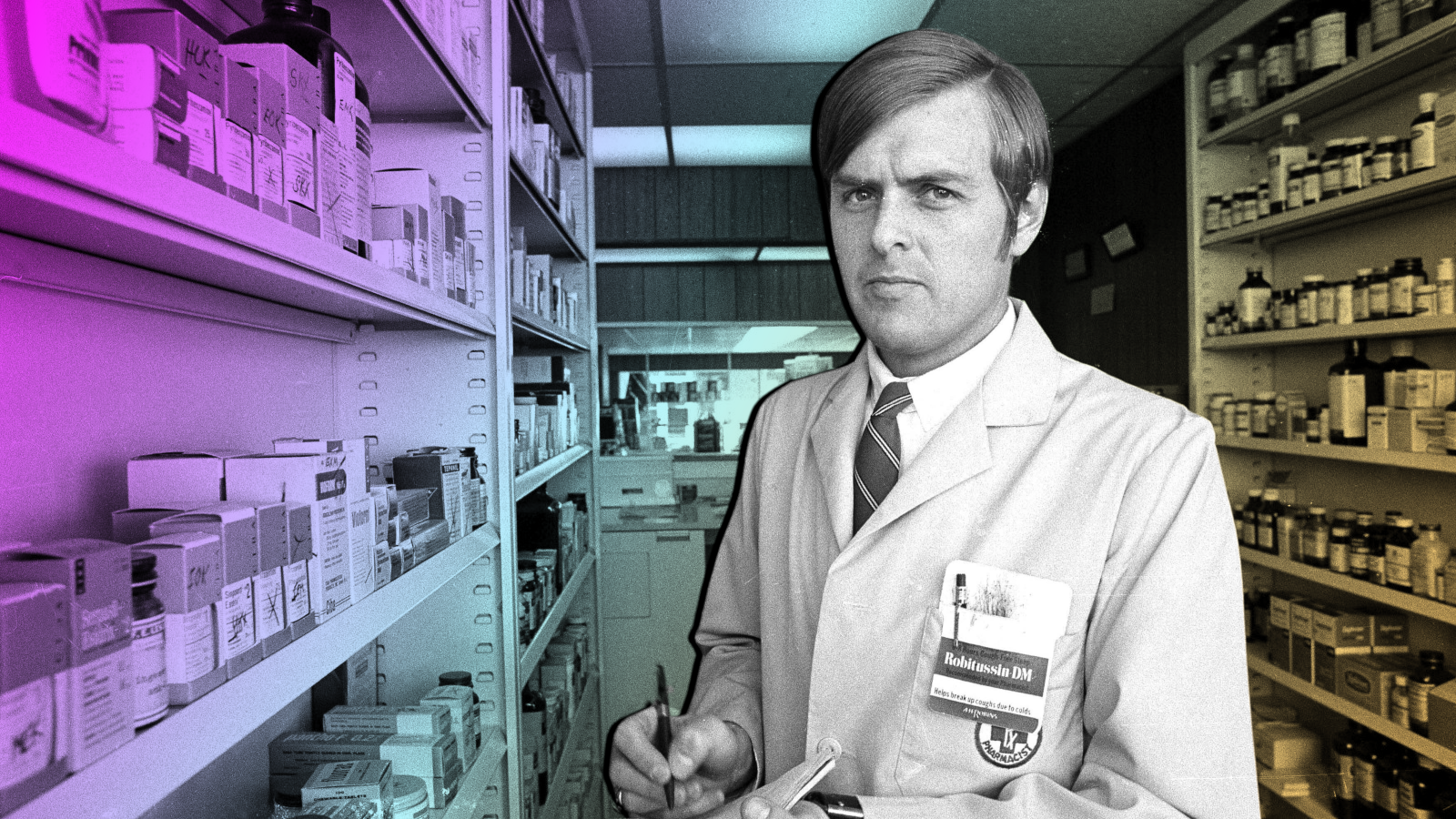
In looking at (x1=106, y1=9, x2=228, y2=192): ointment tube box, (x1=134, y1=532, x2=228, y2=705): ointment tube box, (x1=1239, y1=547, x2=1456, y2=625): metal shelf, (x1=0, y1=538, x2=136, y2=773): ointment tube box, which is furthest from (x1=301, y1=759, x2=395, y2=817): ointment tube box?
(x1=1239, y1=547, x2=1456, y2=625): metal shelf

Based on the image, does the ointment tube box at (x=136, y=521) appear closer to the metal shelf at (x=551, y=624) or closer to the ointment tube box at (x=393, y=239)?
the ointment tube box at (x=393, y=239)

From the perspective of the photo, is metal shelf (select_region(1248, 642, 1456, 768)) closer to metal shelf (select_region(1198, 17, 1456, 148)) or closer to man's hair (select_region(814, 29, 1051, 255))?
metal shelf (select_region(1198, 17, 1456, 148))

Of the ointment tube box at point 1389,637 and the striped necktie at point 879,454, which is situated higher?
the striped necktie at point 879,454

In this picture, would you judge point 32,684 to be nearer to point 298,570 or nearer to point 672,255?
point 298,570

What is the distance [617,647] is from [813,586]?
3471mm

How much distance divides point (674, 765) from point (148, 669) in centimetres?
64

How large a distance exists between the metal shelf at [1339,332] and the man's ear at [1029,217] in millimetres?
1896

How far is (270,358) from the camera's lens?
150 centimetres

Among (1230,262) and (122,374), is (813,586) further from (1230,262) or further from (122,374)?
(1230,262)

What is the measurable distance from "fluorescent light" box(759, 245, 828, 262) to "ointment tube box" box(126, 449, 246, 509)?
15.8ft

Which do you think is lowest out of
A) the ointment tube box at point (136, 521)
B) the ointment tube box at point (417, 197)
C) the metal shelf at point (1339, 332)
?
the ointment tube box at point (136, 521)

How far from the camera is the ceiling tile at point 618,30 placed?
11.3 feet

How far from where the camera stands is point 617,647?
4504 mm

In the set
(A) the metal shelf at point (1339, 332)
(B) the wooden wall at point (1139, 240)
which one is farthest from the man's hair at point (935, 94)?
(B) the wooden wall at point (1139, 240)
